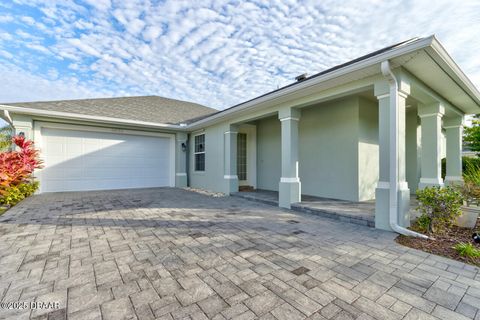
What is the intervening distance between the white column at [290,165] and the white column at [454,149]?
16.9 feet

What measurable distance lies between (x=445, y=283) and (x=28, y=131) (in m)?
10.5

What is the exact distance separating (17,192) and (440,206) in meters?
9.82

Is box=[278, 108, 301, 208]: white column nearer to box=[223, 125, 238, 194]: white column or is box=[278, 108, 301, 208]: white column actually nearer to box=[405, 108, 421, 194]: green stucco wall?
box=[223, 125, 238, 194]: white column

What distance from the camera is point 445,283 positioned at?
2.07 meters

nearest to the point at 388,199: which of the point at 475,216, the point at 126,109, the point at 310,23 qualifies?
the point at 475,216

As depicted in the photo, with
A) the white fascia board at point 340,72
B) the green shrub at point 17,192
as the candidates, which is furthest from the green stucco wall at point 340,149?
the green shrub at point 17,192

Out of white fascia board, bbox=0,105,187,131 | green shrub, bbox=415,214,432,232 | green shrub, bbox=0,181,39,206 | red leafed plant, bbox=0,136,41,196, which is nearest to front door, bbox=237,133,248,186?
white fascia board, bbox=0,105,187,131

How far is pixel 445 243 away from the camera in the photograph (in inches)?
123

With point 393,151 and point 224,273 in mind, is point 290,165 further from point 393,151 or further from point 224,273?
point 224,273

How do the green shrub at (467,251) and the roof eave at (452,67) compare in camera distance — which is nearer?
the green shrub at (467,251)

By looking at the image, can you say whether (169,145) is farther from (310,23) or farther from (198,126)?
(310,23)

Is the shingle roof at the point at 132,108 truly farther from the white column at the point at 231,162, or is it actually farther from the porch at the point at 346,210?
the porch at the point at 346,210

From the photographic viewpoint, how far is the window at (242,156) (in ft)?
29.1

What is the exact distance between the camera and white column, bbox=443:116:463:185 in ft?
21.8
